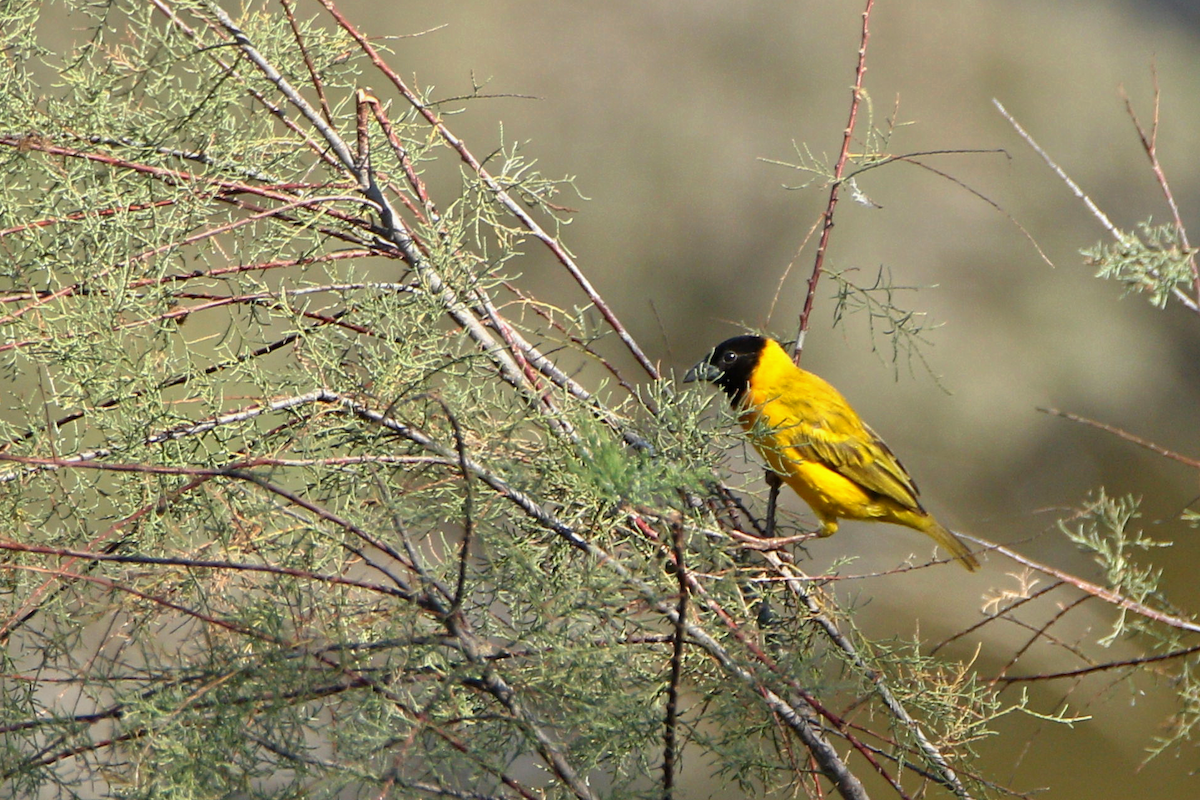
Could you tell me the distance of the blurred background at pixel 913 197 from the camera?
4.19 metres

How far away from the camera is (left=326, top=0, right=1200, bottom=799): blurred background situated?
419 centimetres

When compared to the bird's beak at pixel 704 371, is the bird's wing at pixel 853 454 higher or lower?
lower

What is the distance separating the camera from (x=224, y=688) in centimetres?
82

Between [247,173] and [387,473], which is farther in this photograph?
[247,173]

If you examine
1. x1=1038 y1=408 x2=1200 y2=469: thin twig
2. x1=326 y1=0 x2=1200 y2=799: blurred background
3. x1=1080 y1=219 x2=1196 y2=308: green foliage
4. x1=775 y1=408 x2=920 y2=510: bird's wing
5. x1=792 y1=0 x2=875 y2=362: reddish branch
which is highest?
x1=326 y1=0 x2=1200 y2=799: blurred background

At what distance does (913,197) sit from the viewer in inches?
171

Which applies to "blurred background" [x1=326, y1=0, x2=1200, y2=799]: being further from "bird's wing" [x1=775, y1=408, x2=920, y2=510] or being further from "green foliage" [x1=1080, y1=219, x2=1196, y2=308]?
"green foliage" [x1=1080, y1=219, x2=1196, y2=308]

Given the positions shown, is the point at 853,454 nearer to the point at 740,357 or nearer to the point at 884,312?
the point at 740,357

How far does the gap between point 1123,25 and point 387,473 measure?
453 cm

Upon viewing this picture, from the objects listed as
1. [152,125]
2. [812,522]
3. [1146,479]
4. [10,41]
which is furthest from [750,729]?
[1146,479]

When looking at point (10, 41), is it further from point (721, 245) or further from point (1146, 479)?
point (1146, 479)

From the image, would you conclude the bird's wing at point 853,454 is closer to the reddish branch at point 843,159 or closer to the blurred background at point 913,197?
the reddish branch at point 843,159

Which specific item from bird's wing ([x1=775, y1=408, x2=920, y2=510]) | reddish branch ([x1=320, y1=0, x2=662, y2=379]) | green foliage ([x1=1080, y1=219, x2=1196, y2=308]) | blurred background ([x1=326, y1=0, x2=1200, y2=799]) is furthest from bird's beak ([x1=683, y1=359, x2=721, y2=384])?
blurred background ([x1=326, y1=0, x2=1200, y2=799])

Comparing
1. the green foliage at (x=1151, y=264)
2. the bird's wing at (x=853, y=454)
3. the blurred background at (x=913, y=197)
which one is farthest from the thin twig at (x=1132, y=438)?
the blurred background at (x=913, y=197)
